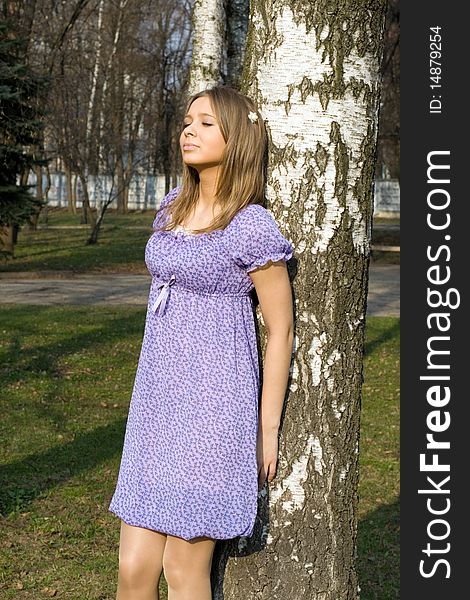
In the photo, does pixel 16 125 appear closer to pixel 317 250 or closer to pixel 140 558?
pixel 317 250

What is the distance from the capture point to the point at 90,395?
9000 mm

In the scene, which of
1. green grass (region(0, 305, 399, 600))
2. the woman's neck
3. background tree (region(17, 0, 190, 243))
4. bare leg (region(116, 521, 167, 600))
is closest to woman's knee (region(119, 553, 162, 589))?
bare leg (region(116, 521, 167, 600))

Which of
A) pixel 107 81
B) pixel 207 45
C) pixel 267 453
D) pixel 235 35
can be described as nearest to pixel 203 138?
pixel 267 453

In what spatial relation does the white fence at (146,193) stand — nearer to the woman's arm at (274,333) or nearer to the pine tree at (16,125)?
the pine tree at (16,125)

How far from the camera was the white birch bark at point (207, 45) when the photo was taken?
755 centimetres

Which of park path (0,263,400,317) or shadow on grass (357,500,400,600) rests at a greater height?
park path (0,263,400,317)

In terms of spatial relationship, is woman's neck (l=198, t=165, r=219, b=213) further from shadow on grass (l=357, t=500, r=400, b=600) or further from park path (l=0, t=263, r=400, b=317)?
park path (l=0, t=263, r=400, b=317)

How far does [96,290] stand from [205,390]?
14466 millimetres

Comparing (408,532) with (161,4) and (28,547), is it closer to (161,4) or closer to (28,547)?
(28,547)

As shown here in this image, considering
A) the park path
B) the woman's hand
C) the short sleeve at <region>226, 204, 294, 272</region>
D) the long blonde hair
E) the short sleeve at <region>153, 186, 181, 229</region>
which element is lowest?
the park path

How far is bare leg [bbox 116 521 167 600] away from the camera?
305 centimetres

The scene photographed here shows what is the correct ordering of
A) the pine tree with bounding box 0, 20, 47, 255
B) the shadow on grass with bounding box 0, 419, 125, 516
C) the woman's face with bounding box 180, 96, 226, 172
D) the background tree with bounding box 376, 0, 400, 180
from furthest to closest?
the background tree with bounding box 376, 0, 400, 180, the pine tree with bounding box 0, 20, 47, 255, the shadow on grass with bounding box 0, 419, 125, 516, the woman's face with bounding box 180, 96, 226, 172

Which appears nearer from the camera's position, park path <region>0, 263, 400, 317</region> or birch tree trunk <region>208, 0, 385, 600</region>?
birch tree trunk <region>208, 0, 385, 600</region>

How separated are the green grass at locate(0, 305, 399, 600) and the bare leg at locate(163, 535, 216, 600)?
1.64m
